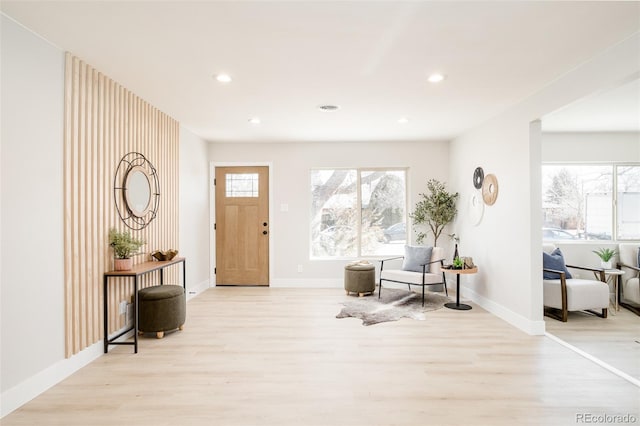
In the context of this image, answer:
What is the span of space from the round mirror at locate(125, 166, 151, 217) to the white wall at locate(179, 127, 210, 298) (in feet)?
3.66

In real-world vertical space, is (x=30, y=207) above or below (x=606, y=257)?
above

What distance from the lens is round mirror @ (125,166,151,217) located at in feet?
12.3

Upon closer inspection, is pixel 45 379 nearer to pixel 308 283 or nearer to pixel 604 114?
pixel 308 283

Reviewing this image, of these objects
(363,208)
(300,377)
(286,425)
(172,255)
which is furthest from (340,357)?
(363,208)

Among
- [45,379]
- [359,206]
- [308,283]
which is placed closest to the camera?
[45,379]

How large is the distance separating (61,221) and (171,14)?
5.61ft

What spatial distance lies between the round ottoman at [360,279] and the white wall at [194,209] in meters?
2.30

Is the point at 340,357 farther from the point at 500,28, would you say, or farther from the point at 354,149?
the point at 354,149

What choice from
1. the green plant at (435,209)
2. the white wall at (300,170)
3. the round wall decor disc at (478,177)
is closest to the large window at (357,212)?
the white wall at (300,170)

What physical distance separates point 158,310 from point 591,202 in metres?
6.04

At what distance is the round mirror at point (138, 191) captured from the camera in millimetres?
3756

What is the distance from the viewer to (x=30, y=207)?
251 cm

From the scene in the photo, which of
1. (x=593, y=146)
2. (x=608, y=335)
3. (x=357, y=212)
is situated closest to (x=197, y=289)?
(x=357, y=212)

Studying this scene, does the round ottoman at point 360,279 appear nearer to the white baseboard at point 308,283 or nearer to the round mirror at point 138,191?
the white baseboard at point 308,283
